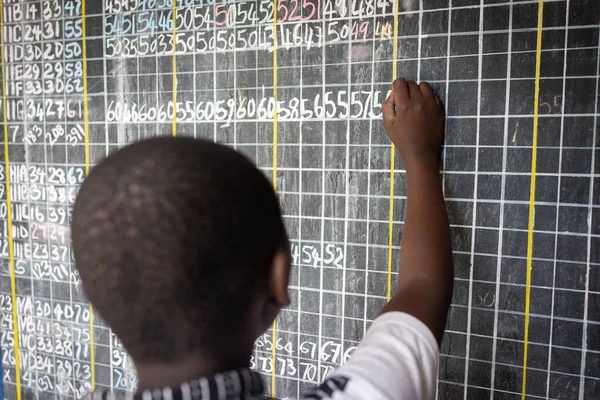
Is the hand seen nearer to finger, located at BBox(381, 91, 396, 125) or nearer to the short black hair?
finger, located at BBox(381, 91, 396, 125)

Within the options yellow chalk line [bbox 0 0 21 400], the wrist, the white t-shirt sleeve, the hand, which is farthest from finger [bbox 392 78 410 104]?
yellow chalk line [bbox 0 0 21 400]

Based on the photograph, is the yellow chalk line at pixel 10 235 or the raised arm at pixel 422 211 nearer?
the raised arm at pixel 422 211

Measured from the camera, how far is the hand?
1012 millimetres

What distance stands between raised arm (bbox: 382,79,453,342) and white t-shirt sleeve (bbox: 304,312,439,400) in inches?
1.2

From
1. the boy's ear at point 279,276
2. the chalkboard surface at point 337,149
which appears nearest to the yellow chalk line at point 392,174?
the chalkboard surface at point 337,149

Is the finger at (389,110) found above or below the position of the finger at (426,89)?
below

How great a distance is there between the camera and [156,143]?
576 mm

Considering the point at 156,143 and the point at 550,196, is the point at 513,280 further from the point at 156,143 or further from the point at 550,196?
the point at 156,143

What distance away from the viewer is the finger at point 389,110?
1041 mm

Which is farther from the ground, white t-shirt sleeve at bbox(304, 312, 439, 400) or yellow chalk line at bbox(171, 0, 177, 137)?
yellow chalk line at bbox(171, 0, 177, 137)

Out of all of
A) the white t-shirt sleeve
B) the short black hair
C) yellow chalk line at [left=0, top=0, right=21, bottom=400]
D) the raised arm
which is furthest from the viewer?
yellow chalk line at [left=0, top=0, right=21, bottom=400]

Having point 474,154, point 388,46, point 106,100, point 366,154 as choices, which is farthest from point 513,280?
point 106,100

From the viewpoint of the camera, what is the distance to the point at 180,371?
2.00 ft

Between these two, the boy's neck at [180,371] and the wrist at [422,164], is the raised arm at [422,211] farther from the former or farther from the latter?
the boy's neck at [180,371]
